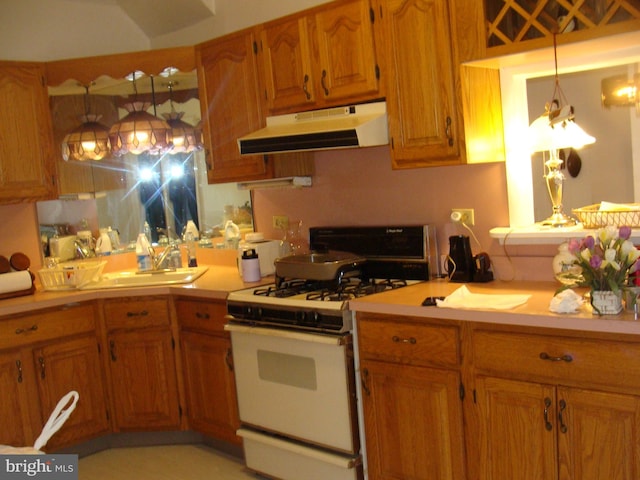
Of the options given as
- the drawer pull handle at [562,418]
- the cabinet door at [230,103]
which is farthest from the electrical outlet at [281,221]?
the drawer pull handle at [562,418]

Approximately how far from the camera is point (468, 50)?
9.66 feet

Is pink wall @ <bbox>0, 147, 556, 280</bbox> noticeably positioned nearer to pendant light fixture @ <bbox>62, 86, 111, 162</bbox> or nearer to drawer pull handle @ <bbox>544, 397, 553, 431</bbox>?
pendant light fixture @ <bbox>62, 86, 111, 162</bbox>

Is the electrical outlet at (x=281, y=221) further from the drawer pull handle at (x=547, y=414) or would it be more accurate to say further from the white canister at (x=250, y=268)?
the drawer pull handle at (x=547, y=414)

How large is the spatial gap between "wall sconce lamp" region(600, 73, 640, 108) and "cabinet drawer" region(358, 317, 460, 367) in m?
1.18

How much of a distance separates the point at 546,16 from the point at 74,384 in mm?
2980

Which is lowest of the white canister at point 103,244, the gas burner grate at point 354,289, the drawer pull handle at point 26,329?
the drawer pull handle at point 26,329

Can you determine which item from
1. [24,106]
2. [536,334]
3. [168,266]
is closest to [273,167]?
[168,266]

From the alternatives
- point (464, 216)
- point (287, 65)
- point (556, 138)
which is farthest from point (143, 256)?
point (556, 138)

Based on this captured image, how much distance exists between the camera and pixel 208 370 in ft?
12.5

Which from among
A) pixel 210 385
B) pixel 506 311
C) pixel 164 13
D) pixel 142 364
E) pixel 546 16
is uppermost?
pixel 164 13

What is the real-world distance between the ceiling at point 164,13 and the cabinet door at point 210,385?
208 cm

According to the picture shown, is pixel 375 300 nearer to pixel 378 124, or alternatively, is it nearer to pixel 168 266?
pixel 378 124

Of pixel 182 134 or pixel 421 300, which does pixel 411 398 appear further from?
pixel 182 134

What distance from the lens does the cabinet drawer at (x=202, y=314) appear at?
12.1ft
